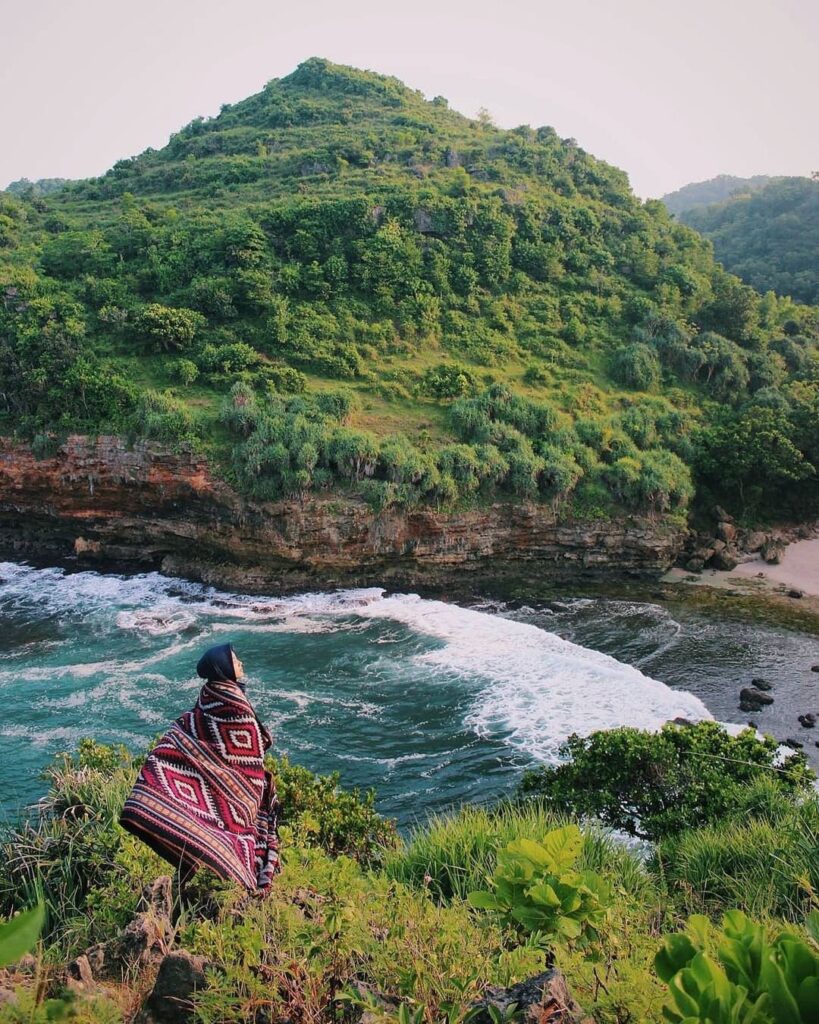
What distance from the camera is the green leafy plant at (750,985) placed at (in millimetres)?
2031

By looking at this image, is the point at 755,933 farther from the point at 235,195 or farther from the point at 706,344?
the point at 235,195

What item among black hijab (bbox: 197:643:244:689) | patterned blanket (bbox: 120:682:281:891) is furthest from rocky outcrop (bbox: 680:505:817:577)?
black hijab (bbox: 197:643:244:689)

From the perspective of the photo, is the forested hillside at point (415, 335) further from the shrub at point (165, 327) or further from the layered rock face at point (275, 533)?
the layered rock face at point (275, 533)

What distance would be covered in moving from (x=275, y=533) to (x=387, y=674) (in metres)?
8.05

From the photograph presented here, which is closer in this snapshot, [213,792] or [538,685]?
[213,792]

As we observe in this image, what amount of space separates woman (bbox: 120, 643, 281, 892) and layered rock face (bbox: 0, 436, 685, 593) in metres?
19.2

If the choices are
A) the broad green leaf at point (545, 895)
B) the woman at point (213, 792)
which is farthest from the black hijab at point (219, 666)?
the broad green leaf at point (545, 895)

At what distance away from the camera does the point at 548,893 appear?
333 cm

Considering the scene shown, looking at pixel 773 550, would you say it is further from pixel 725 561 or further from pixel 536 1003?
pixel 536 1003

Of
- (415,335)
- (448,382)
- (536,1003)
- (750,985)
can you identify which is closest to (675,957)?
(750,985)

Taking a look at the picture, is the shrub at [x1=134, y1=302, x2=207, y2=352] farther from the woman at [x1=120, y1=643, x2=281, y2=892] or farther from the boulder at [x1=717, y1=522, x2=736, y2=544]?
the woman at [x1=120, y1=643, x2=281, y2=892]

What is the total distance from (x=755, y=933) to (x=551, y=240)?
40.3 m

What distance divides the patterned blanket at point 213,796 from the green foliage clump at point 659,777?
571cm

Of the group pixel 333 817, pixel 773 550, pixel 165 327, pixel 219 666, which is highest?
pixel 165 327
